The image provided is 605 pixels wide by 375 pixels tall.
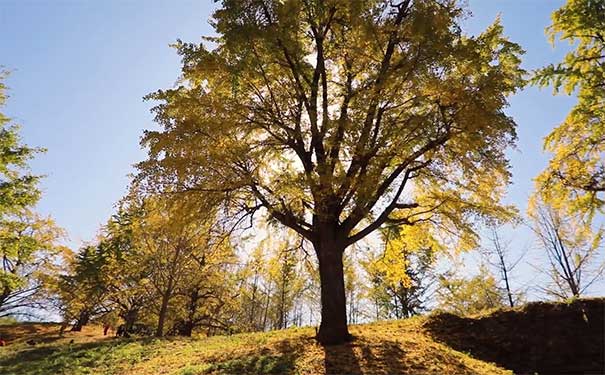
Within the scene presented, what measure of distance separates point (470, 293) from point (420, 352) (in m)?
22.1

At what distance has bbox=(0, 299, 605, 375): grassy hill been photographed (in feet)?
24.0

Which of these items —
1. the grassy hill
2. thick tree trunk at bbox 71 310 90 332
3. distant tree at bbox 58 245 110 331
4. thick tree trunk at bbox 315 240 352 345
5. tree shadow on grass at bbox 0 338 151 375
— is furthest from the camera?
thick tree trunk at bbox 71 310 90 332

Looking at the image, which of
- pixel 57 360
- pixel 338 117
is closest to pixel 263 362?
pixel 338 117

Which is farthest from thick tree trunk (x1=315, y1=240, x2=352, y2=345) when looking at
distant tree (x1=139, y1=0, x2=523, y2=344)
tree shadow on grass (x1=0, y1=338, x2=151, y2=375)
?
tree shadow on grass (x1=0, y1=338, x2=151, y2=375)

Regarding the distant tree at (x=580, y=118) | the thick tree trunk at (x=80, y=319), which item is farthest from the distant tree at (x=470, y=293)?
the thick tree trunk at (x=80, y=319)

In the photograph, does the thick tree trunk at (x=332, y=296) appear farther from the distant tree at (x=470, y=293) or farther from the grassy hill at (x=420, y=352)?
the distant tree at (x=470, y=293)

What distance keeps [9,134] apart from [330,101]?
14.2 m

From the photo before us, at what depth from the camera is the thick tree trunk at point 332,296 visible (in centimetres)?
868

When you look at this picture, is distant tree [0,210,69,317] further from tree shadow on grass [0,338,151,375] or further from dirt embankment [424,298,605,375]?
dirt embankment [424,298,605,375]

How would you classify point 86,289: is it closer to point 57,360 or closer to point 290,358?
point 57,360

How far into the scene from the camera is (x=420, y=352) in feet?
26.2

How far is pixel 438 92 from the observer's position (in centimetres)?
759

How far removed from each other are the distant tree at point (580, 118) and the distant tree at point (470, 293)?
17007 mm

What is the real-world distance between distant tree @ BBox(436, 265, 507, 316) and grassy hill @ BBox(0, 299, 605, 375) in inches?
713
